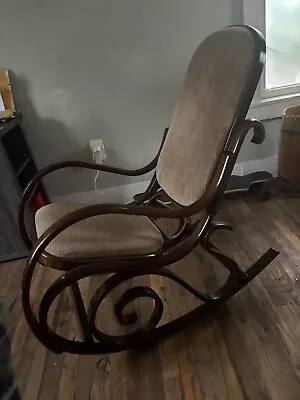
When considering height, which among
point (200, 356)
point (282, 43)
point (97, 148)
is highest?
point (282, 43)

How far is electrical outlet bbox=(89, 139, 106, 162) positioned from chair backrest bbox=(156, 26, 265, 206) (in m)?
0.81

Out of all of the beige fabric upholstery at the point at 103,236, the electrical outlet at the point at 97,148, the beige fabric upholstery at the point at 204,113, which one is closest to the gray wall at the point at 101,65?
the electrical outlet at the point at 97,148

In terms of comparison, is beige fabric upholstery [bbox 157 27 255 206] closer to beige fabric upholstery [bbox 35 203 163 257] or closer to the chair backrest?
the chair backrest

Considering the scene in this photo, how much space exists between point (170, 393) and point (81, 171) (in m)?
1.55

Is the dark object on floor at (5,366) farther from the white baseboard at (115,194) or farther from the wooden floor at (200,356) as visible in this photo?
the white baseboard at (115,194)

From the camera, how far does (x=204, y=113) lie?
4.94 feet

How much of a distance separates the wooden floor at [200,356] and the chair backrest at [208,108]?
47 cm

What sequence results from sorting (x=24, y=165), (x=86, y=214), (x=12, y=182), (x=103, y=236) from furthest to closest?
1. (x=24, y=165)
2. (x=12, y=182)
3. (x=103, y=236)
4. (x=86, y=214)

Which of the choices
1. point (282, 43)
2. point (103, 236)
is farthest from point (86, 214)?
point (282, 43)

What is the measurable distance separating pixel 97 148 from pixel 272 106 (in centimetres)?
106

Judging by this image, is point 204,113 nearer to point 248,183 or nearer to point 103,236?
point 103,236

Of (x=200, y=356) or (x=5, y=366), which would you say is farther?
(x=200, y=356)

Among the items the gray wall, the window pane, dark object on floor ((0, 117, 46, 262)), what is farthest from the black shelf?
the window pane

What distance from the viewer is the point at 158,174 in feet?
5.74
